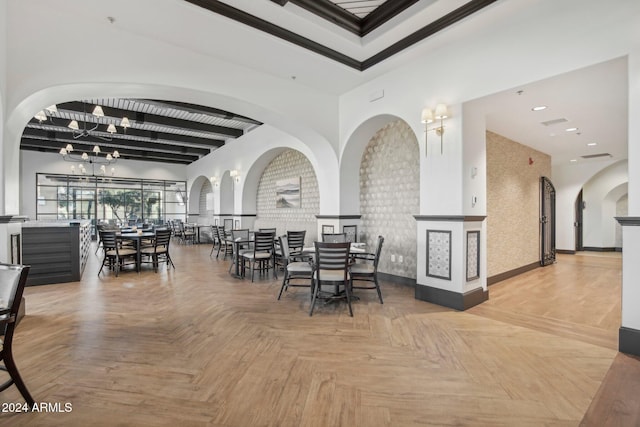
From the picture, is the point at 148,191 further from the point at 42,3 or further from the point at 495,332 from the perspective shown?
the point at 495,332

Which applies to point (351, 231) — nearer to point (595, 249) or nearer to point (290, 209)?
point (290, 209)

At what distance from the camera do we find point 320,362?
97.3 inches

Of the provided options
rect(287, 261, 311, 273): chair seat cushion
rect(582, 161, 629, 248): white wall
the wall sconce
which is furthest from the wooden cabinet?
rect(582, 161, 629, 248): white wall

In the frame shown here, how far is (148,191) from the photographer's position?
1445cm

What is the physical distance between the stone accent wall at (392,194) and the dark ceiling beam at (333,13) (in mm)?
1815

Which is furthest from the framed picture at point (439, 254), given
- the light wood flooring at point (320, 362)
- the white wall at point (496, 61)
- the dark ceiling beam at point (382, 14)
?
the dark ceiling beam at point (382, 14)

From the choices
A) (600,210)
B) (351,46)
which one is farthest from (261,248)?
(600,210)

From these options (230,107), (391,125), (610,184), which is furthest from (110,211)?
(610,184)

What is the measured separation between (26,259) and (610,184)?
1460cm

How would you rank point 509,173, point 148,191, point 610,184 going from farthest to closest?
point 148,191 → point 610,184 → point 509,173

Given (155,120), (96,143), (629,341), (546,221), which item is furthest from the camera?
(96,143)

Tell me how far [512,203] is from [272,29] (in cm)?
535

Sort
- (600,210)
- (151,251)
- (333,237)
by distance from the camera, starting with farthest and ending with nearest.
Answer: (600,210) < (151,251) < (333,237)

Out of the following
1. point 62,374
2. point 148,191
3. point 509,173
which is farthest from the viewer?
point 148,191
